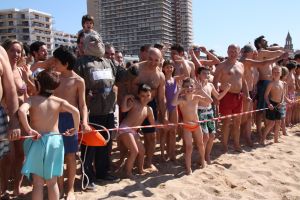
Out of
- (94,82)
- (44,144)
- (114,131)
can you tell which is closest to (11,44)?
(94,82)

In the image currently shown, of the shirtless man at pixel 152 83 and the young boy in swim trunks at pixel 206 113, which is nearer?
the shirtless man at pixel 152 83

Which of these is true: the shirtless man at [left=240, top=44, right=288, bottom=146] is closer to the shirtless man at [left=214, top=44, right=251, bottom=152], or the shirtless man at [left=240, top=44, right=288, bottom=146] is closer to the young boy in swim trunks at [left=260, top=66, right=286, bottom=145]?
the young boy in swim trunks at [left=260, top=66, right=286, bottom=145]

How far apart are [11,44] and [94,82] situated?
1049 millimetres

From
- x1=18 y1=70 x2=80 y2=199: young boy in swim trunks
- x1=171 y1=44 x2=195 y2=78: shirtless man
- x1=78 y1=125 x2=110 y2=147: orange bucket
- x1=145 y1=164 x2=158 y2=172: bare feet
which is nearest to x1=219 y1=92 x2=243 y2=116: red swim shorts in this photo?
x1=171 y1=44 x2=195 y2=78: shirtless man

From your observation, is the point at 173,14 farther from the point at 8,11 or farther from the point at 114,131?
the point at 114,131

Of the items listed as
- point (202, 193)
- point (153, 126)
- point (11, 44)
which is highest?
point (11, 44)

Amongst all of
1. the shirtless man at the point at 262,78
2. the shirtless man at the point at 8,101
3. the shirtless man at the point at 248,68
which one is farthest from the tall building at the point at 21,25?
the shirtless man at the point at 8,101

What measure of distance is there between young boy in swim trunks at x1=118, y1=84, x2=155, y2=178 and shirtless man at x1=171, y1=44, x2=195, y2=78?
1433mm

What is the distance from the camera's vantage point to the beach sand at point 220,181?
4.46 meters

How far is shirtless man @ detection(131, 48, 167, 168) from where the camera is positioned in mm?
5227

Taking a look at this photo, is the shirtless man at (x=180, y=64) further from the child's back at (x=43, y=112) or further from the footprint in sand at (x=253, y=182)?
the child's back at (x=43, y=112)

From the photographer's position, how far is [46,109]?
11.3 ft

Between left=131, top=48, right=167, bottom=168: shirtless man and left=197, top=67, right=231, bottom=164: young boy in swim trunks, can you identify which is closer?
left=131, top=48, right=167, bottom=168: shirtless man

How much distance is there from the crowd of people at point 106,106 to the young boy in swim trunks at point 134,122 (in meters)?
0.01
